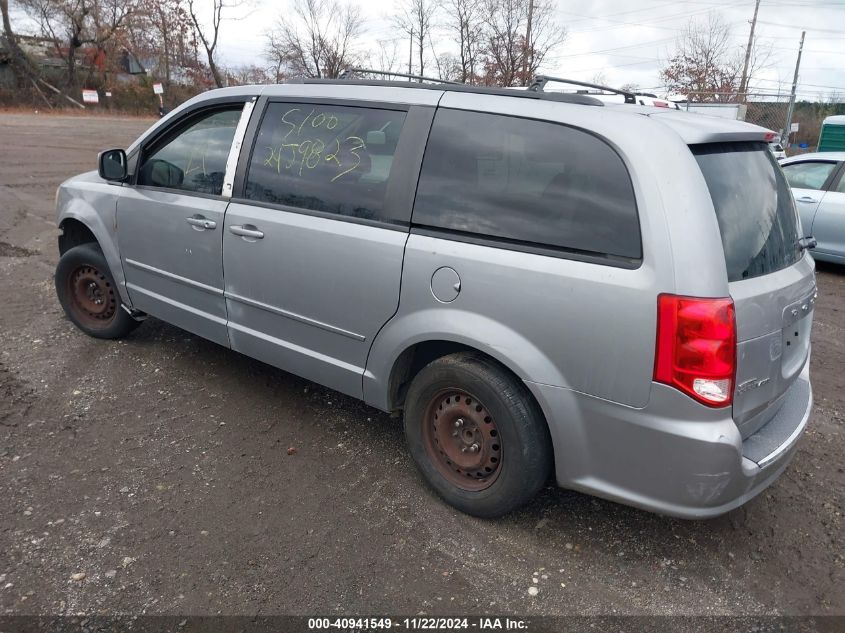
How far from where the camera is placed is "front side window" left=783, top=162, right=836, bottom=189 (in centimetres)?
768

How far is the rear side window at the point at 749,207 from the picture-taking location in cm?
236

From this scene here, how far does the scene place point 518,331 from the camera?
249cm

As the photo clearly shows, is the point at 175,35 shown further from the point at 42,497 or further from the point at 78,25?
the point at 42,497

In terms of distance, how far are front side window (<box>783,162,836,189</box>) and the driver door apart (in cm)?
697

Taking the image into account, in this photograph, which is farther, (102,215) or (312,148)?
(102,215)

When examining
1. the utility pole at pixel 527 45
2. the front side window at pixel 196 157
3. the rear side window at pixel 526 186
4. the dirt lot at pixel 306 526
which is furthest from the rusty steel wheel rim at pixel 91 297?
the utility pole at pixel 527 45

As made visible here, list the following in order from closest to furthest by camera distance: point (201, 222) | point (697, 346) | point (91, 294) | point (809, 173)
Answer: point (697, 346) → point (201, 222) → point (91, 294) → point (809, 173)

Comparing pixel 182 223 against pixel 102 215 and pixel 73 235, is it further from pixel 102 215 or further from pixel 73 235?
pixel 73 235

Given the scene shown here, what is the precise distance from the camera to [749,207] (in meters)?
2.52

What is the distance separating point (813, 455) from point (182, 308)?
382 cm

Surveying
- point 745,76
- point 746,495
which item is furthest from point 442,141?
point 745,76

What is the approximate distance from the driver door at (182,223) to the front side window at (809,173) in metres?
6.97

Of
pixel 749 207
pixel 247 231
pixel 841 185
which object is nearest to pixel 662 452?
pixel 749 207

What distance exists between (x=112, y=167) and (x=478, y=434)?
303 cm
